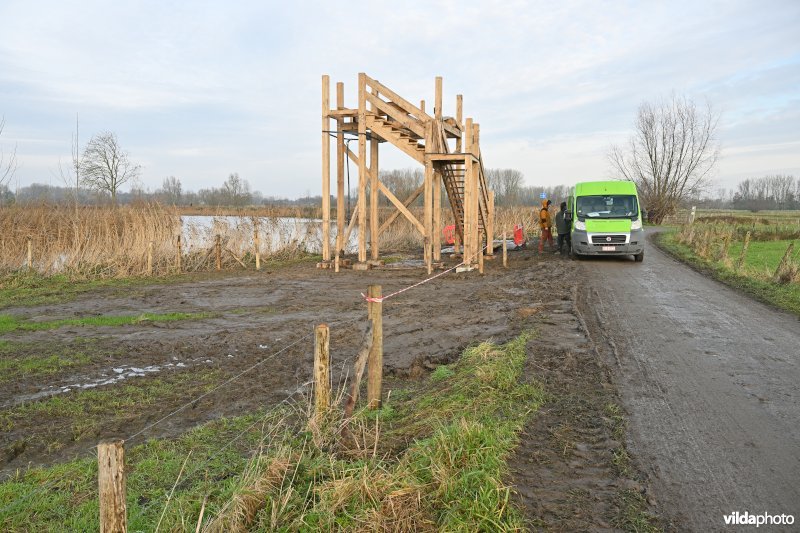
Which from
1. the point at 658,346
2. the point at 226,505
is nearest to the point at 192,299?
the point at 658,346

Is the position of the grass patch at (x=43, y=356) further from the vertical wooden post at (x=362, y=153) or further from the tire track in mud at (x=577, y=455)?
the vertical wooden post at (x=362, y=153)

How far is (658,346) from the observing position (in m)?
8.88

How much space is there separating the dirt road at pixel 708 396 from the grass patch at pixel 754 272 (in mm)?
622

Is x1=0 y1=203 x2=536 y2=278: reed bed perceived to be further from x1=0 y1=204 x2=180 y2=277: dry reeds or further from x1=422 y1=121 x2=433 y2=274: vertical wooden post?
x1=422 y1=121 x2=433 y2=274: vertical wooden post

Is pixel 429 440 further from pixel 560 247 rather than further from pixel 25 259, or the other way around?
pixel 560 247

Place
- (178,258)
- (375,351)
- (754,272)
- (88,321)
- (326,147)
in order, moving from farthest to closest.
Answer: (178,258) → (326,147) → (754,272) → (88,321) → (375,351)

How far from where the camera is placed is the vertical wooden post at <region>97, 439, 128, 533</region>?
3082 mm

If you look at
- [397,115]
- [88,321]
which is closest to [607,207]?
[397,115]

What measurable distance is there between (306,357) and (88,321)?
16.8 ft

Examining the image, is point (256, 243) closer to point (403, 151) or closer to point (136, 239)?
point (136, 239)

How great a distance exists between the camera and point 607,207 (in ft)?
66.5

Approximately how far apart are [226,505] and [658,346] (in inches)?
268

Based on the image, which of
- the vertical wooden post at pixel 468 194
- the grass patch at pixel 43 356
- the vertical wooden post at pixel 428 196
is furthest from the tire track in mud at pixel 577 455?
the vertical wooden post at pixel 468 194

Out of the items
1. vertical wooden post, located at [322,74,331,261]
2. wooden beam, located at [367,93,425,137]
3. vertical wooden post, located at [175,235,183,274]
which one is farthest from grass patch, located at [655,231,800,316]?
vertical wooden post, located at [175,235,183,274]
